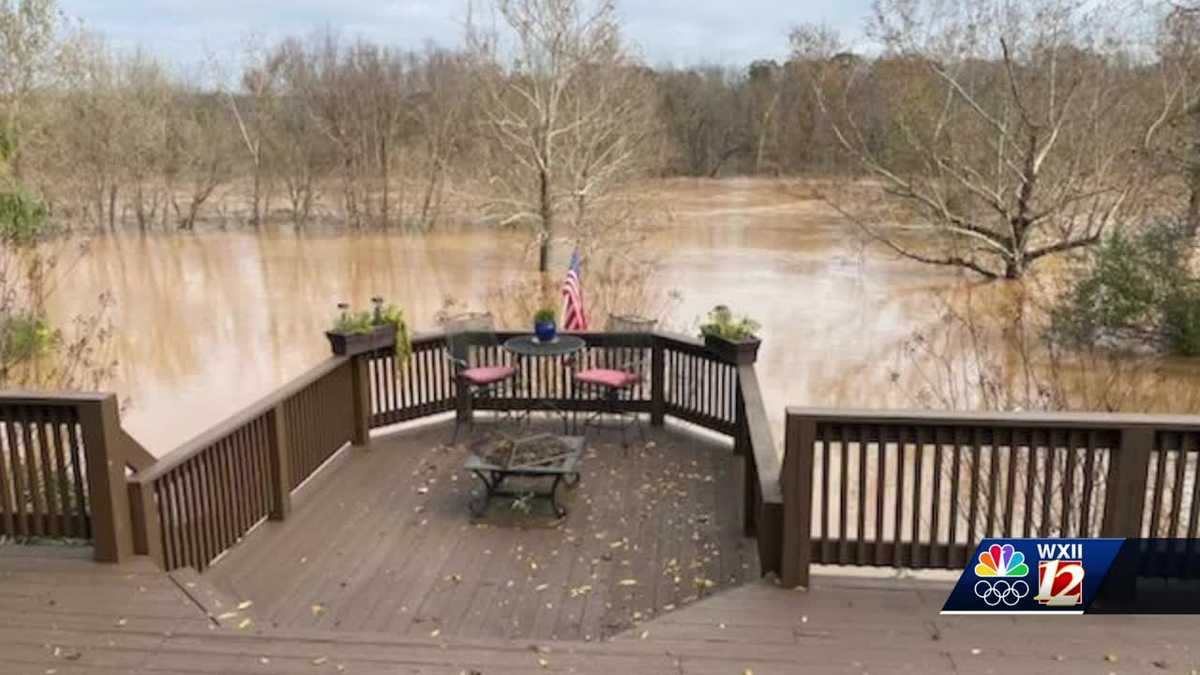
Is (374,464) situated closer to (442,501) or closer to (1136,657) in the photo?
(442,501)

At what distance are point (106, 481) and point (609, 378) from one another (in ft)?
11.5

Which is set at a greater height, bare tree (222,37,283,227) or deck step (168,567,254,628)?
bare tree (222,37,283,227)

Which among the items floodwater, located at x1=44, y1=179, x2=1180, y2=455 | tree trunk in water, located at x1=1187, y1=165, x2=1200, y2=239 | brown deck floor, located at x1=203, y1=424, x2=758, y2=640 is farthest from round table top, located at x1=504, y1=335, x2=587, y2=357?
tree trunk in water, located at x1=1187, y1=165, x2=1200, y2=239

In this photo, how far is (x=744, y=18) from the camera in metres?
28.5

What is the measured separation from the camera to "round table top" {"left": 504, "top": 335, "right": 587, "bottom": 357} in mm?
6445

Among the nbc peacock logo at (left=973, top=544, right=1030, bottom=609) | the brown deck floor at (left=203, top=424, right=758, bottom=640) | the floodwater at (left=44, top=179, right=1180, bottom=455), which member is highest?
the nbc peacock logo at (left=973, top=544, right=1030, bottom=609)

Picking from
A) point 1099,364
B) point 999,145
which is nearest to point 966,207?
point 999,145

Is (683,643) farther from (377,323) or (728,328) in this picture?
(377,323)

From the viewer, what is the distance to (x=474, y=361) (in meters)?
7.07

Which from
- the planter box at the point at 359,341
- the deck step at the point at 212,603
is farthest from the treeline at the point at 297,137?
the deck step at the point at 212,603

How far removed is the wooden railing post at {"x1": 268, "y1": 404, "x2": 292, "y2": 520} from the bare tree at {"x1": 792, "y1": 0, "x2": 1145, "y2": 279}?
554 inches

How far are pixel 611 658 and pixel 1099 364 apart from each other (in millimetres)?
9682

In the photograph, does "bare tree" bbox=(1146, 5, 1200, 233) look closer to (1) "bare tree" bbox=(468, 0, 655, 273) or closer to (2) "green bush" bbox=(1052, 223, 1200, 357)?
(2) "green bush" bbox=(1052, 223, 1200, 357)

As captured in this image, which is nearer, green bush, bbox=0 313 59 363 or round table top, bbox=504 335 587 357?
round table top, bbox=504 335 587 357
